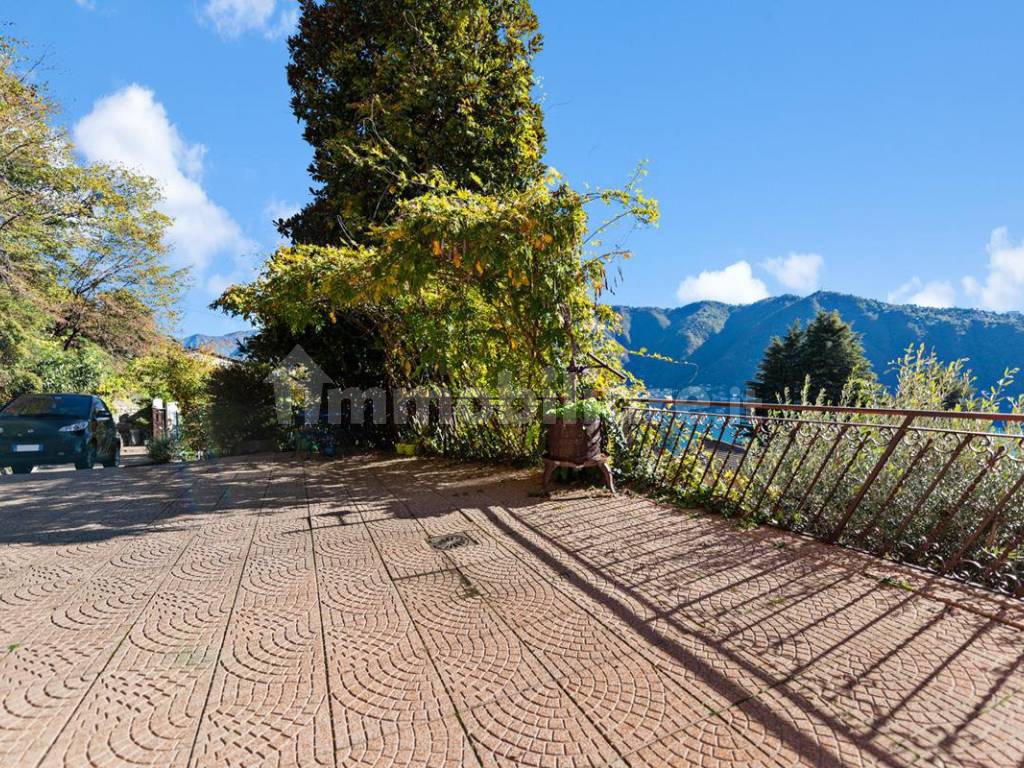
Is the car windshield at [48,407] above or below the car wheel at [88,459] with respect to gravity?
above

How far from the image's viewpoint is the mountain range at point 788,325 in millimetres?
53438

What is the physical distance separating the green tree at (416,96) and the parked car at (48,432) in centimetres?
454

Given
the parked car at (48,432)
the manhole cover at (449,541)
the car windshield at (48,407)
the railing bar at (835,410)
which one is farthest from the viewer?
the car windshield at (48,407)

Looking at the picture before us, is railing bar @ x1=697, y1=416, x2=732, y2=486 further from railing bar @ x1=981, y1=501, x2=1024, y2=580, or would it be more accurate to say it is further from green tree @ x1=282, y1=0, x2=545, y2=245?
green tree @ x1=282, y1=0, x2=545, y2=245

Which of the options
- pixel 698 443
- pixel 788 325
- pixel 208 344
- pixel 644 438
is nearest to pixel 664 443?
pixel 644 438

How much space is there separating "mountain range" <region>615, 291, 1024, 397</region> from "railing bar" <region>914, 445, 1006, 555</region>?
4093cm

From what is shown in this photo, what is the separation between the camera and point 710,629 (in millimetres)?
1918

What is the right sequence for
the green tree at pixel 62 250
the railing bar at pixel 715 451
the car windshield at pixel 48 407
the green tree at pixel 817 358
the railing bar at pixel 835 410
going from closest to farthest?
1. the railing bar at pixel 835 410
2. the railing bar at pixel 715 451
3. the car windshield at pixel 48 407
4. the green tree at pixel 62 250
5. the green tree at pixel 817 358

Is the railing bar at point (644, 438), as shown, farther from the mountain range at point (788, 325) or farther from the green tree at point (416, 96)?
the mountain range at point (788, 325)

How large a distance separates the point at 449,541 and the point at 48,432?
22.1 ft

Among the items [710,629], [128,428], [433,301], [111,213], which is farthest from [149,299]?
[710,629]

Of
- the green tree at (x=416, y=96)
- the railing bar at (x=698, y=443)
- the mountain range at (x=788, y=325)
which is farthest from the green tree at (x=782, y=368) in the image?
the railing bar at (x=698, y=443)

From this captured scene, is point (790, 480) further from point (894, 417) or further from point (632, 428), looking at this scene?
point (632, 428)

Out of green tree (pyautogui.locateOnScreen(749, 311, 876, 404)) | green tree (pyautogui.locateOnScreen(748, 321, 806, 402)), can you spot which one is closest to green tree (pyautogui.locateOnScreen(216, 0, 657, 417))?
green tree (pyautogui.locateOnScreen(749, 311, 876, 404))
